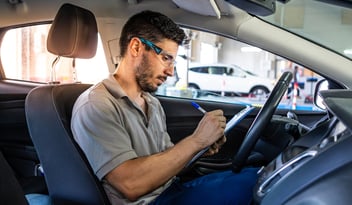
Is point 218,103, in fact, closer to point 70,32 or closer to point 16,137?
point 70,32

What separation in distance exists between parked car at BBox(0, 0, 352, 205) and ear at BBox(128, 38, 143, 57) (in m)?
0.29

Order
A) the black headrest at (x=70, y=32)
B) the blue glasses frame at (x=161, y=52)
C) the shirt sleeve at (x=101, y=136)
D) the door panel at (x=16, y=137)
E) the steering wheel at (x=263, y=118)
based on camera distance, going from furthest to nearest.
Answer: the door panel at (x=16, y=137), the black headrest at (x=70, y=32), the blue glasses frame at (x=161, y=52), the steering wheel at (x=263, y=118), the shirt sleeve at (x=101, y=136)

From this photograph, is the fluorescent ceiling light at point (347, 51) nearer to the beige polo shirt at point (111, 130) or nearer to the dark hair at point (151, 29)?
the dark hair at point (151, 29)

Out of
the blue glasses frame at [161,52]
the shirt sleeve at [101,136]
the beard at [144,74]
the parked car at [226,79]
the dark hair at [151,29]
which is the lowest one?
the parked car at [226,79]

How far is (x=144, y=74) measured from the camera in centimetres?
159

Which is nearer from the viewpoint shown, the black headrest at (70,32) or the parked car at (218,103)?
the parked car at (218,103)

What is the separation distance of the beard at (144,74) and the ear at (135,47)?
31mm

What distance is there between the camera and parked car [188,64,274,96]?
9021 mm

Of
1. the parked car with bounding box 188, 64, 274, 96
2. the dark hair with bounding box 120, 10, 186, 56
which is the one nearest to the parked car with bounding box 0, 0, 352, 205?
the dark hair with bounding box 120, 10, 186, 56

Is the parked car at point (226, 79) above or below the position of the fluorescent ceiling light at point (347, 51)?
below

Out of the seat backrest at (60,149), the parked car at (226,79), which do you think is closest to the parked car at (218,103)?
the seat backrest at (60,149)

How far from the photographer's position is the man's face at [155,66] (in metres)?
1.58

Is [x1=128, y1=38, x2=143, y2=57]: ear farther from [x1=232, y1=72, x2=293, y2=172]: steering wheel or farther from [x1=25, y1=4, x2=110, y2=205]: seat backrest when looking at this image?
[x1=232, y1=72, x2=293, y2=172]: steering wheel

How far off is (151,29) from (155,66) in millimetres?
134
